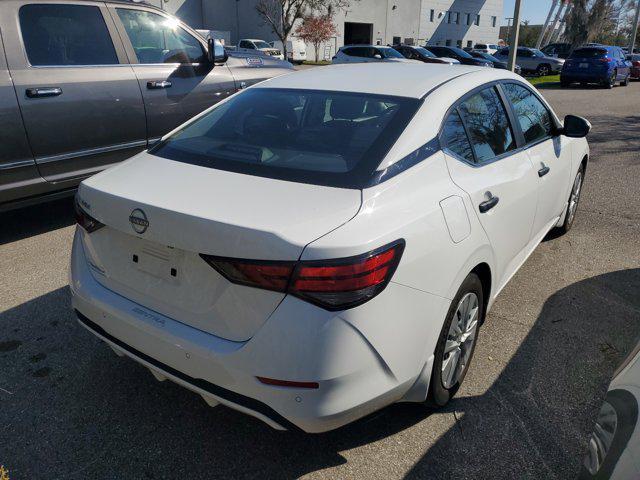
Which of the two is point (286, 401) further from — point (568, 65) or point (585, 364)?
point (568, 65)

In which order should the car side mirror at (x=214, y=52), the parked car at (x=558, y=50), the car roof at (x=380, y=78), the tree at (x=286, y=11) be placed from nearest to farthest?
1. the car roof at (x=380, y=78)
2. the car side mirror at (x=214, y=52)
3. the parked car at (x=558, y=50)
4. the tree at (x=286, y=11)

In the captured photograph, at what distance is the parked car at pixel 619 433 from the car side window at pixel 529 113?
2.13 meters

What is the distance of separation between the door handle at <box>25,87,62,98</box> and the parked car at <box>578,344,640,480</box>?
14.6 feet

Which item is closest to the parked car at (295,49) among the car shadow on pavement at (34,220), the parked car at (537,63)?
the parked car at (537,63)

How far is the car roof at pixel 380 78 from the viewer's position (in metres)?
2.73

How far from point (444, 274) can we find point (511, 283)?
6.67ft

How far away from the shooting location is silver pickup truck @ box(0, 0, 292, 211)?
4184 millimetres

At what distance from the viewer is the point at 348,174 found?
85.7 inches

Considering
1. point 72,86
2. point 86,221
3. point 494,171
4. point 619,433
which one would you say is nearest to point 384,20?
point 72,86

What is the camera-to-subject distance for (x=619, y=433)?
1409 mm

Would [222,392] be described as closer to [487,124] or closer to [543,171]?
[487,124]

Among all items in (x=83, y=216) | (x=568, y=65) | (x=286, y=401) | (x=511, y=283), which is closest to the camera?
(x=286, y=401)

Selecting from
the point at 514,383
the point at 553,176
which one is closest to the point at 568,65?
the point at 553,176

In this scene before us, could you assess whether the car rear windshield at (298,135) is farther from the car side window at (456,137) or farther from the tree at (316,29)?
the tree at (316,29)
